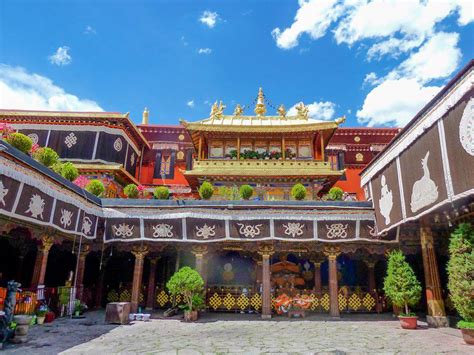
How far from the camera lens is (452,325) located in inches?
403

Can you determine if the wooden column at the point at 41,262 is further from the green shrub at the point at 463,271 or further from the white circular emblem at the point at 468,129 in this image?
the white circular emblem at the point at 468,129

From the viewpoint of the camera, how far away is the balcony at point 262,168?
20044 millimetres

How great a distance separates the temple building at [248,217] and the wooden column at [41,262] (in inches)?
1.4

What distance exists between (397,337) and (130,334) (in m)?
7.10

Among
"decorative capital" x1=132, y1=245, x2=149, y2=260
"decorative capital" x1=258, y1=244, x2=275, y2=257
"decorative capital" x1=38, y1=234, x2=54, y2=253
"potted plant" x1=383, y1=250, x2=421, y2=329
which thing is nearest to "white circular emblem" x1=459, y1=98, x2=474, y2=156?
"potted plant" x1=383, y1=250, x2=421, y2=329

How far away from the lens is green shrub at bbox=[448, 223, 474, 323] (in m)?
7.77

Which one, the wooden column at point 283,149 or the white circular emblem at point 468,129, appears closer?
the white circular emblem at point 468,129

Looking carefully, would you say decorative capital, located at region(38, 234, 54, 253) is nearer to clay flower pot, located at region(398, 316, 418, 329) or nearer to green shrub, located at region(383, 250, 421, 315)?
green shrub, located at region(383, 250, 421, 315)

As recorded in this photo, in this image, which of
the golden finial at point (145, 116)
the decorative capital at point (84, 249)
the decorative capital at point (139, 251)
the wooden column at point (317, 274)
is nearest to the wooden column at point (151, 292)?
the decorative capital at point (139, 251)

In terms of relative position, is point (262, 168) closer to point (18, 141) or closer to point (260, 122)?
point (260, 122)

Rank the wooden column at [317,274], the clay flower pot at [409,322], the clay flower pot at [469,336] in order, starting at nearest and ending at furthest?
the clay flower pot at [469,336] < the clay flower pot at [409,322] < the wooden column at [317,274]

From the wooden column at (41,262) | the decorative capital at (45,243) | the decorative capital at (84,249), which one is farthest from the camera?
the decorative capital at (84,249)

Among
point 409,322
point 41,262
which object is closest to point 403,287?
point 409,322

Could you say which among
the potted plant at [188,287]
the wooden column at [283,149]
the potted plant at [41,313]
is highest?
the wooden column at [283,149]
